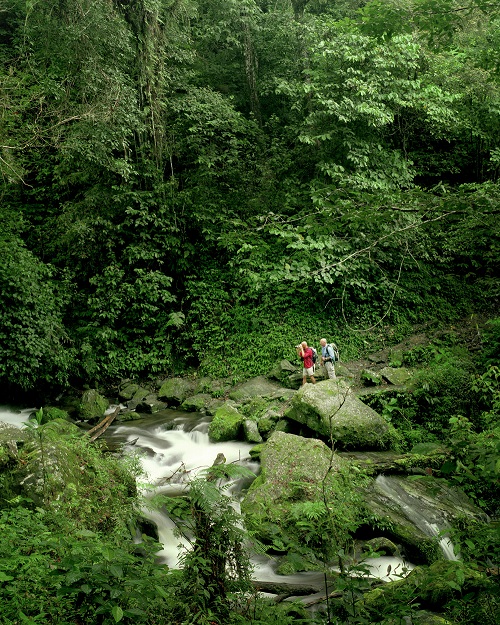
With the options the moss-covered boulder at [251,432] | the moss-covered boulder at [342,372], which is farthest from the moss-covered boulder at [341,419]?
the moss-covered boulder at [342,372]

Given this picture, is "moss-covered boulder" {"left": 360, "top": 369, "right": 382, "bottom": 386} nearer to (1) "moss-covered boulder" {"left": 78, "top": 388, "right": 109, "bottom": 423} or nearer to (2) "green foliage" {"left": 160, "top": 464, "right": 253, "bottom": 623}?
(1) "moss-covered boulder" {"left": 78, "top": 388, "right": 109, "bottom": 423}

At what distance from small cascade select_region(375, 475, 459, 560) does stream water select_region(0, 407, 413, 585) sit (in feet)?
3.03

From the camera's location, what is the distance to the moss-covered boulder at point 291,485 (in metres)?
6.38

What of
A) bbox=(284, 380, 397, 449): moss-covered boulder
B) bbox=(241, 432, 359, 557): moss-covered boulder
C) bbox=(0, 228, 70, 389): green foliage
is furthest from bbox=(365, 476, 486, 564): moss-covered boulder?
bbox=(0, 228, 70, 389): green foliage

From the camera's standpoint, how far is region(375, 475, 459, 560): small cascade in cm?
695

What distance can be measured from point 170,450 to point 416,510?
16.6 ft

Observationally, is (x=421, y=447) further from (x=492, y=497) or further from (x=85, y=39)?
(x=85, y=39)

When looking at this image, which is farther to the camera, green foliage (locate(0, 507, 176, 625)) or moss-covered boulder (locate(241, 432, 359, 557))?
moss-covered boulder (locate(241, 432, 359, 557))

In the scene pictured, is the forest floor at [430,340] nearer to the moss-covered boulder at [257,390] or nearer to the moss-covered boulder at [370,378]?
the moss-covered boulder at [370,378]

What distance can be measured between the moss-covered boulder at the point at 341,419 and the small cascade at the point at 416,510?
967 millimetres

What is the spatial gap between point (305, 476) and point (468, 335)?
875 cm

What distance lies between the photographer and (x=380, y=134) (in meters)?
16.0

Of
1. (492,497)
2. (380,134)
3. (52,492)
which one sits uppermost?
(380,134)

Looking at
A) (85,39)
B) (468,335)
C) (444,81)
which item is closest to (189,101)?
(85,39)
